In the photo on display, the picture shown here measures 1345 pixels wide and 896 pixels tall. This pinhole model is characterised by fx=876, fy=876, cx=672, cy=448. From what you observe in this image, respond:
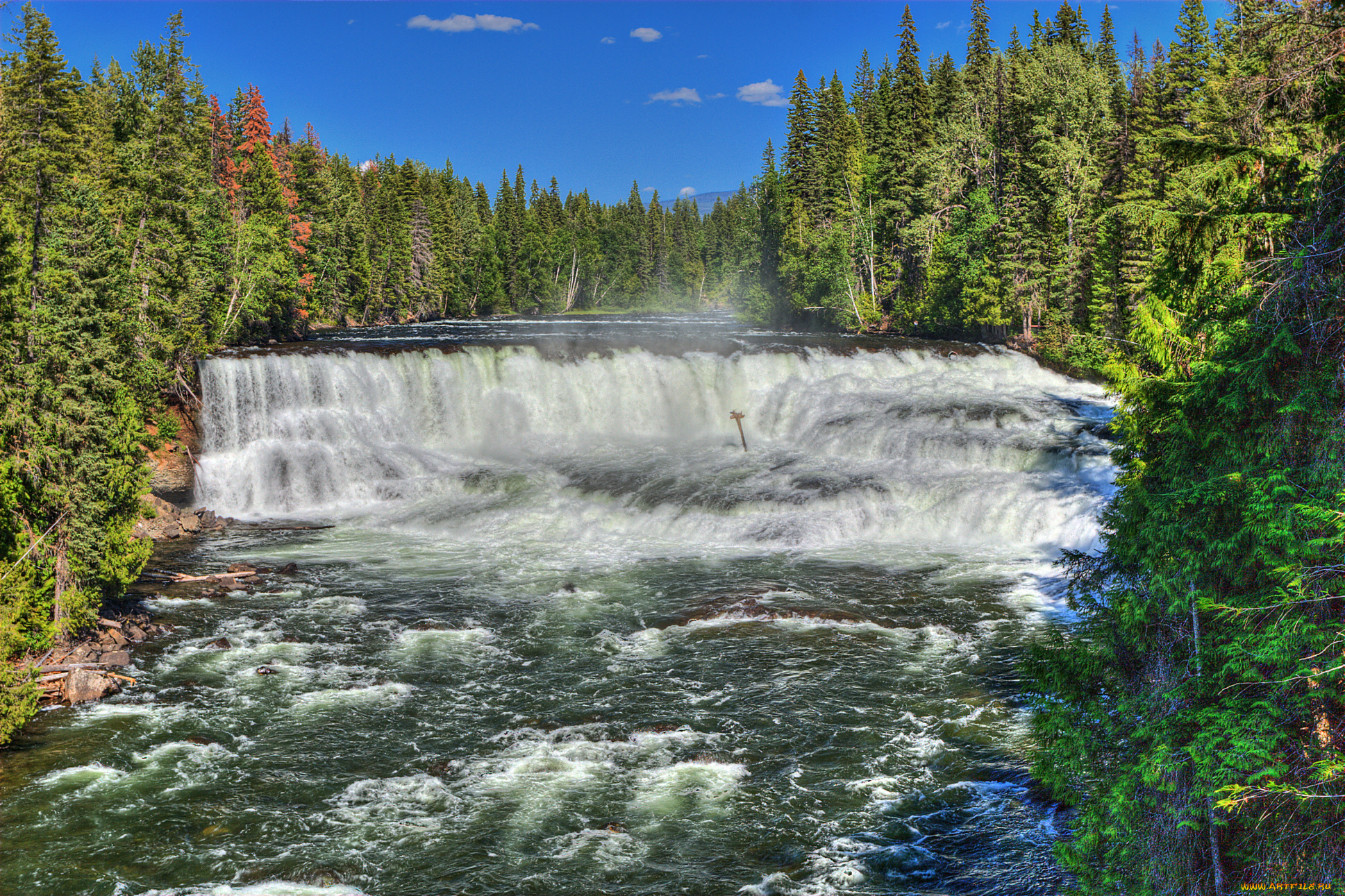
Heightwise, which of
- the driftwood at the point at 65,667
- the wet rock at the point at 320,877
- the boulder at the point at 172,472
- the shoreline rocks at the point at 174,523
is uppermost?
the boulder at the point at 172,472

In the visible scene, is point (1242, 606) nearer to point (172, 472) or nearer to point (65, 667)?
point (65, 667)

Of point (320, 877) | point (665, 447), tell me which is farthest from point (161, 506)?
point (320, 877)

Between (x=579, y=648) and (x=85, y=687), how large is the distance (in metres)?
7.26

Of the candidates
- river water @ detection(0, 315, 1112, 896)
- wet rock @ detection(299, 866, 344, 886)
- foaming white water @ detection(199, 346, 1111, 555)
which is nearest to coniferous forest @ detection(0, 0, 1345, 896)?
river water @ detection(0, 315, 1112, 896)

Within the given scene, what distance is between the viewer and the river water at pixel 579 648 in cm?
912

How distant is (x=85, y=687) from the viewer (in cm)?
1271

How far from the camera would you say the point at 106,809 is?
9.86 meters

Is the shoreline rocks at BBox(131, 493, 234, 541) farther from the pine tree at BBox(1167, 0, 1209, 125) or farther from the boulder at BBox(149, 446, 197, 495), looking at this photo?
the pine tree at BBox(1167, 0, 1209, 125)

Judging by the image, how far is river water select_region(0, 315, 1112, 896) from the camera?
9117 millimetres

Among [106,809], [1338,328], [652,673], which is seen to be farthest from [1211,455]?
[106,809]

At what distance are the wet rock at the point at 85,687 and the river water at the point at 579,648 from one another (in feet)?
1.27

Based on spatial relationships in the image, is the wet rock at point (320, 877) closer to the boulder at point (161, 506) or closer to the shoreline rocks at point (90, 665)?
the shoreline rocks at point (90, 665)

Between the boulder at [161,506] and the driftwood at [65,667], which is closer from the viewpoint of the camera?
the driftwood at [65,667]

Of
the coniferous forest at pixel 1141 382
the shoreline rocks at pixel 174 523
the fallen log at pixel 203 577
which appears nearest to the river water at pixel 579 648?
the fallen log at pixel 203 577
